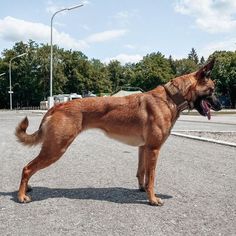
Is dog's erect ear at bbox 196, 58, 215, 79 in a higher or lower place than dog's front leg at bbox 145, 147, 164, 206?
higher

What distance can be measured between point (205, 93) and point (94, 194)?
7.00 feet

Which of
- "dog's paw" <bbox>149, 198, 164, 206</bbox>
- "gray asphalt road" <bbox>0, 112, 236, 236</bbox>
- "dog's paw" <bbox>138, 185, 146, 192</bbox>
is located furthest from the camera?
"dog's paw" <bbox>138, 185, 146, 192</bbox>

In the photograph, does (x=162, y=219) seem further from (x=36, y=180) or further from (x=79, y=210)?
(x=36, y=180)

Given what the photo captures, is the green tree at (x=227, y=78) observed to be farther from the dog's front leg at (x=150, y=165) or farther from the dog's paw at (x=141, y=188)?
the dog's front leg at (x=150, y=165)

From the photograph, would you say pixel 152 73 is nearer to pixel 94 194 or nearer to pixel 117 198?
pixel 94 194

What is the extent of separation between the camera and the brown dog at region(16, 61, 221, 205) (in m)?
6.02

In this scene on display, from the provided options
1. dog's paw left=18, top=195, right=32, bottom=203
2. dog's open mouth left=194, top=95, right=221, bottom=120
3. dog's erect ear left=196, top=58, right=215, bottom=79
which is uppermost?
dog's erect ear left=196, top=58, right=215, bottom=79

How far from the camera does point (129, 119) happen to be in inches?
243

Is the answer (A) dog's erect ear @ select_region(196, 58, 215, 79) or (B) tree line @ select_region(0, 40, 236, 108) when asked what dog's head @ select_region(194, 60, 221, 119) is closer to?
(A) dog's erect ear @ select_region(196, 58, 215, 79)

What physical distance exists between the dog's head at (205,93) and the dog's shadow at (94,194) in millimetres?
1355

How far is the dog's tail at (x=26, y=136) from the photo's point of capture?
628 centimetres

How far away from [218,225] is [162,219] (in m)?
0.64

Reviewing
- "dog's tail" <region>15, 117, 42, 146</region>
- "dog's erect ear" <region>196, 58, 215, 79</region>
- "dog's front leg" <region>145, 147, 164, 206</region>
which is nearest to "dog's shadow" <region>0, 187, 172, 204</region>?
"dog's front leg" <region>145, 147, 164, 206</region>

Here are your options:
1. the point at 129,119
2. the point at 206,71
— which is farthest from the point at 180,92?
the point at 129,119
